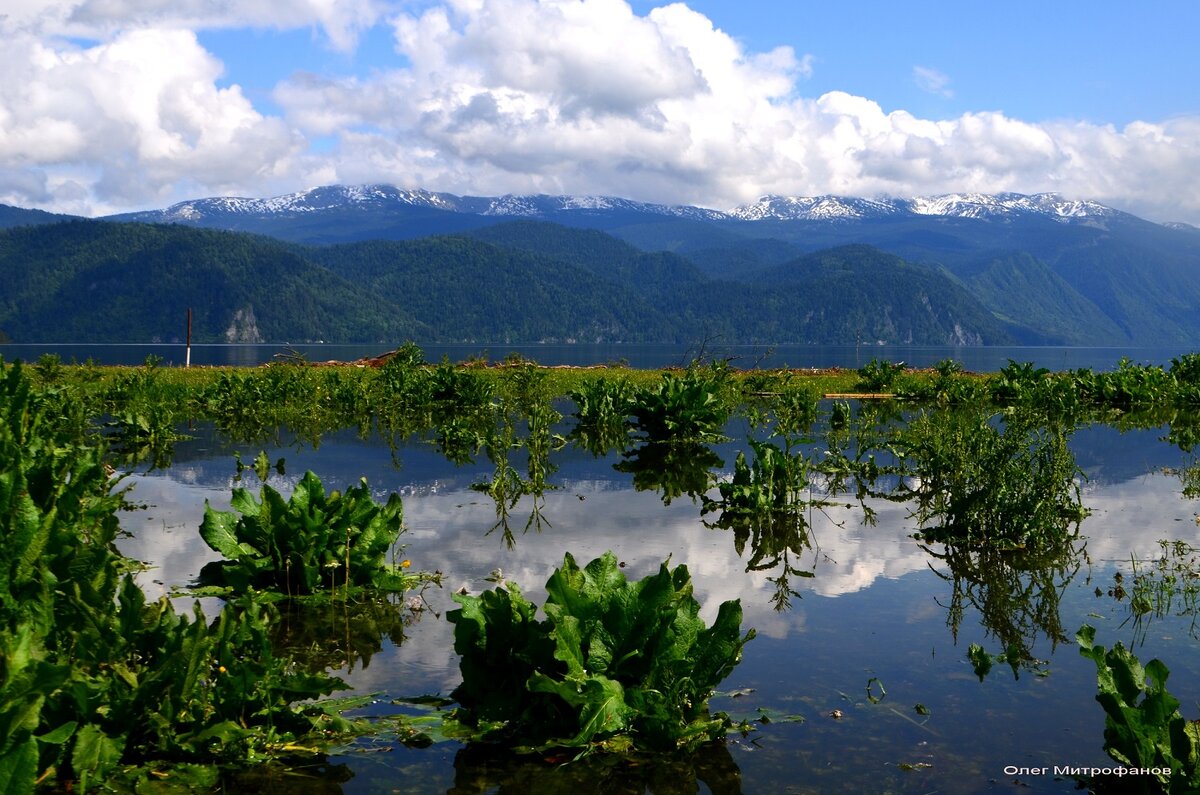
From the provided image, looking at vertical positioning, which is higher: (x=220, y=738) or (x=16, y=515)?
(x=16, y=515)

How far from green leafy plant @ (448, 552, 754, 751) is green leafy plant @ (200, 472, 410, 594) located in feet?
8.58

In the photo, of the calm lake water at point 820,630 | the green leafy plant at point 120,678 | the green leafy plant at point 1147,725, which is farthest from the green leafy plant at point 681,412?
the green leafy plant at point 120,678

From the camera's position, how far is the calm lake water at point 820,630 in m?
4.79

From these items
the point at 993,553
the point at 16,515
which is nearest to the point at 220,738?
the point at 16,515

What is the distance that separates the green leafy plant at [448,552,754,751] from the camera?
193 inches

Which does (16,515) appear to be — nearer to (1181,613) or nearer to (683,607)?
(683,607)

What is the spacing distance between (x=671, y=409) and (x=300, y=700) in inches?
558

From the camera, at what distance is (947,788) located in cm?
461

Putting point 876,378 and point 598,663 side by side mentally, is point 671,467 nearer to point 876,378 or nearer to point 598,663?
point 598,663

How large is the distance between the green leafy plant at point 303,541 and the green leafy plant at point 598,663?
2.62m

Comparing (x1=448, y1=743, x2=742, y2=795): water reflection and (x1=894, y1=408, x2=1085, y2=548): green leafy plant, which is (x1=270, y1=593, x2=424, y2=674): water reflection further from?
(x1=894, y1=408, x2=1085, y2=548): green leafy plant

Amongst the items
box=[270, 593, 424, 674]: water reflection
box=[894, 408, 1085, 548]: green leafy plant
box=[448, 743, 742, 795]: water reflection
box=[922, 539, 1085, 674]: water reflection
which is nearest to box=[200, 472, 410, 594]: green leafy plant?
box=[270, 593, 424, 674]: water reflection

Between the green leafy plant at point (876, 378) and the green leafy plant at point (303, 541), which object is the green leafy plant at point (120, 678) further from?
the green leafy plant at point (876, 378)

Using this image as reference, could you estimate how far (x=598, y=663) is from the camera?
5.00m
